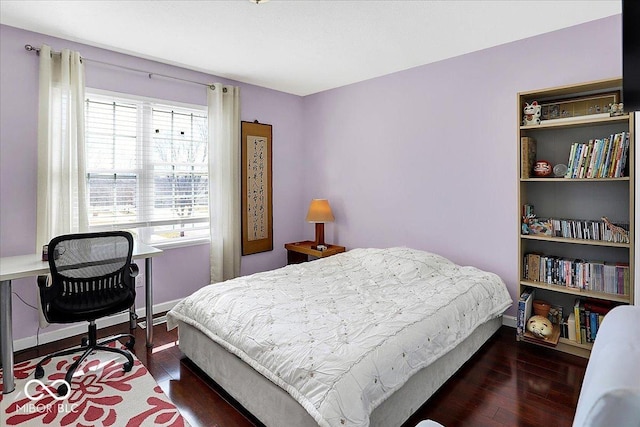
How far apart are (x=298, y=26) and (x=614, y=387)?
2819 millimetres

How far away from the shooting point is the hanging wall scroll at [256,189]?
4.25 metres

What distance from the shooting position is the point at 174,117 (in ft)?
12.2

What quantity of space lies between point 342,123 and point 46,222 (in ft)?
10.4

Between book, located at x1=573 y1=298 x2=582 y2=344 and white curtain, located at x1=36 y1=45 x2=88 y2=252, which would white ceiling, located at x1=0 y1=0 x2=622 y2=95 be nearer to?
white curtain, located at x1=36 y1=45 x2=88 y2=252

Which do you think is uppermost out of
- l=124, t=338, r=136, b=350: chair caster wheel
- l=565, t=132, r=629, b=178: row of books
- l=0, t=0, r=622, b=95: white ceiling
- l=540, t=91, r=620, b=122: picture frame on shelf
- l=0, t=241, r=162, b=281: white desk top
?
l=0, t=0, r=622, b=95: white ceiling

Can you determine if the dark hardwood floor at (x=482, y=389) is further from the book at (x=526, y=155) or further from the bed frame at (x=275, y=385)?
the book at (x=526, y=155)

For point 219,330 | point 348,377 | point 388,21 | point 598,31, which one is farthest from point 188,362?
point 598,31

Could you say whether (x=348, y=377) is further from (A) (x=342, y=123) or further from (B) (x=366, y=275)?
(A) (x=342, y=123)

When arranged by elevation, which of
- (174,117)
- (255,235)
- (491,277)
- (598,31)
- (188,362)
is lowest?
(188,362)

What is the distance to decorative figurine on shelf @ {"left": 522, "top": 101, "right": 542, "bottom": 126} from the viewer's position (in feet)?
9.12

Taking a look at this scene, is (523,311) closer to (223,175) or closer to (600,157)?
(600,157)

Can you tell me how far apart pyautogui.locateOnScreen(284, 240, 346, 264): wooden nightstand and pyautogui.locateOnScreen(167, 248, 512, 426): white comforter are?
2.65ft

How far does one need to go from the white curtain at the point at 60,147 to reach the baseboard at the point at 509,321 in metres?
3.80

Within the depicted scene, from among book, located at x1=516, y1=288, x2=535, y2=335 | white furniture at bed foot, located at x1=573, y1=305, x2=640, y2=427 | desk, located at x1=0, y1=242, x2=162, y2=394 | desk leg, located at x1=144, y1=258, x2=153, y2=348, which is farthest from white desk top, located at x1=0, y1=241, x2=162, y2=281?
book, located at x1=516, y1=288, x2=535, y2=335
